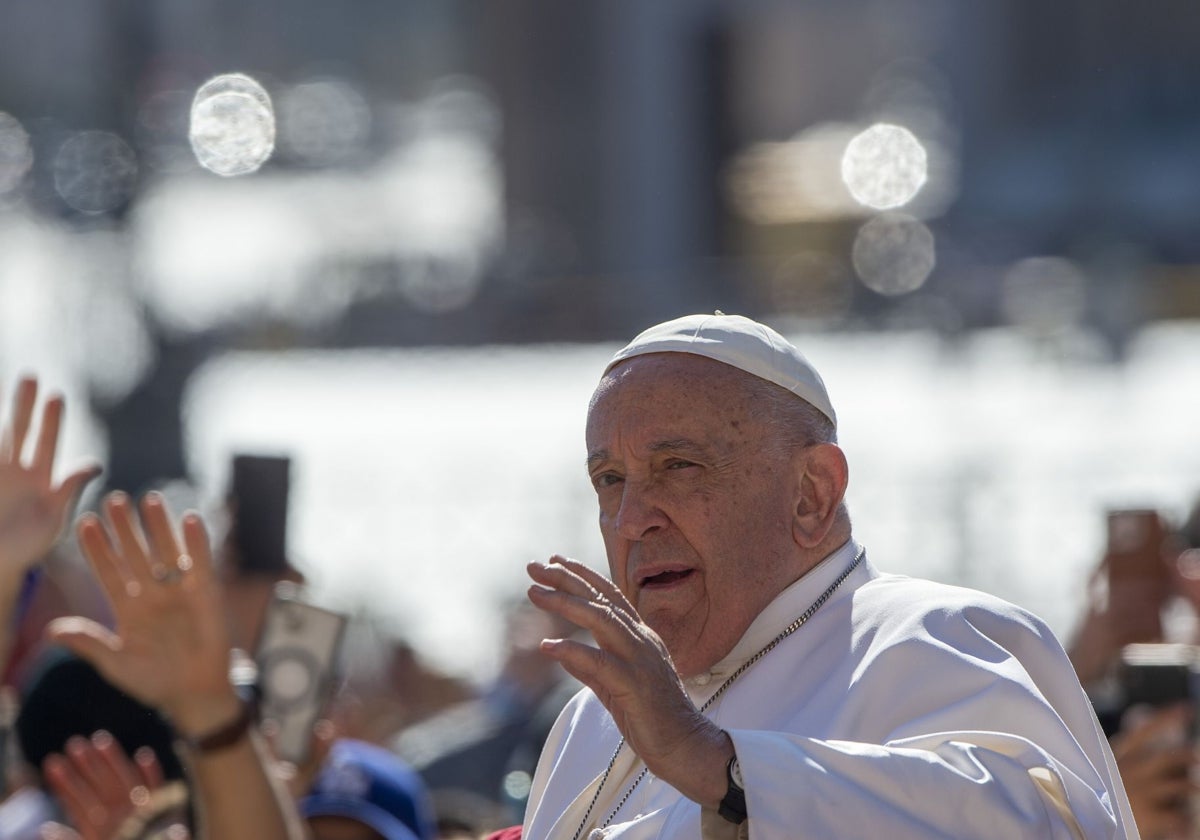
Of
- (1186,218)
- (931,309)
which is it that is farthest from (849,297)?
(1186,218)

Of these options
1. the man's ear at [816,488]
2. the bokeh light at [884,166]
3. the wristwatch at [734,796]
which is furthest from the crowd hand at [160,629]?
the bokeh light at [884,166]

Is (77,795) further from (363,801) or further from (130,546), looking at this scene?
(130,546)

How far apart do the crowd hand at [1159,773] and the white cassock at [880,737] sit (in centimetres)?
110

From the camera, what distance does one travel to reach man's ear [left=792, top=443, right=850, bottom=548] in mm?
3416

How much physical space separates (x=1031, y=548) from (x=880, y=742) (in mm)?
8973

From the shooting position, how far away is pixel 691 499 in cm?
328

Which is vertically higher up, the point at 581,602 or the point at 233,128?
the point at 233,128

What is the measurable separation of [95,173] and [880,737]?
12501 mm

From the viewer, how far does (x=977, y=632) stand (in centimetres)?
314

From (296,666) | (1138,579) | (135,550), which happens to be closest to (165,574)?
(135,550)

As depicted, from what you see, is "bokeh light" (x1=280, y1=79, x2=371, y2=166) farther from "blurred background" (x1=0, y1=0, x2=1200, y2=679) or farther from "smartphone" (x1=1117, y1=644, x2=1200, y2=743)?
"smartphone" (x1=1117, y1=644, x2=1200, y2=743)

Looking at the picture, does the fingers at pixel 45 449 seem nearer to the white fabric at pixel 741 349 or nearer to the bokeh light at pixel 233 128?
the white fabric at pixel 741 349

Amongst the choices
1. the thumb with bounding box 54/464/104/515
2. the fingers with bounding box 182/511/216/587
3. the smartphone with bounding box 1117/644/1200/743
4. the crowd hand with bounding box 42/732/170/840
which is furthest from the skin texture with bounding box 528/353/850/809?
the crowd hand with bounding box 42/732/170/840

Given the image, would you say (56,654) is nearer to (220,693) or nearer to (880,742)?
(220,693)
